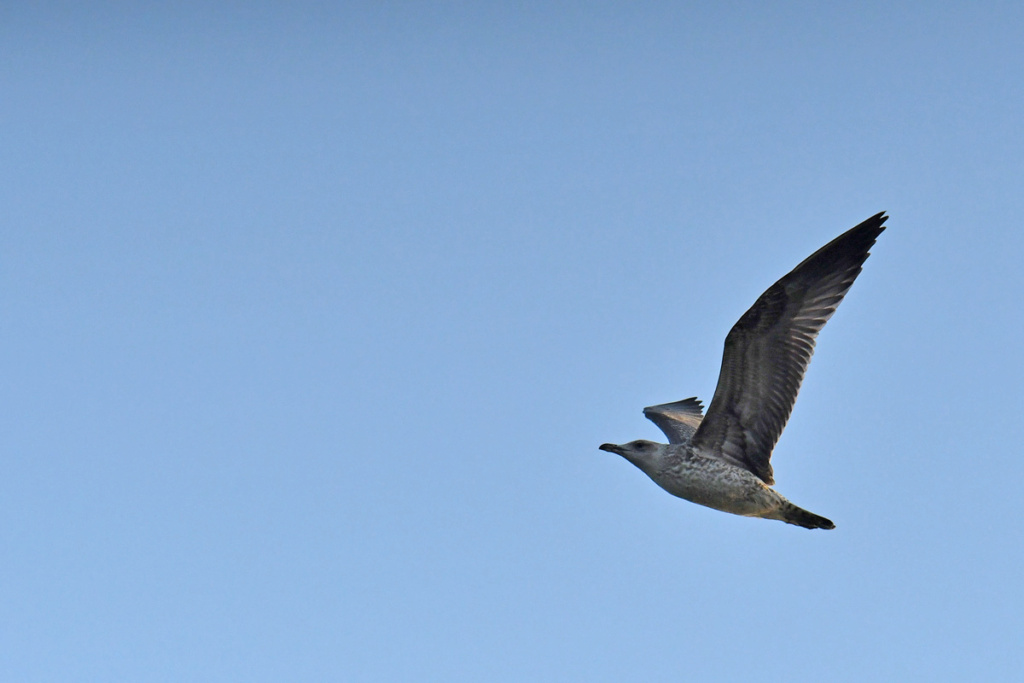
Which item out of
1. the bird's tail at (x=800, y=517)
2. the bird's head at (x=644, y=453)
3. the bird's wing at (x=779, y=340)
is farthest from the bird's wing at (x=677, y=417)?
the bird's tail at (x=800, y=517)

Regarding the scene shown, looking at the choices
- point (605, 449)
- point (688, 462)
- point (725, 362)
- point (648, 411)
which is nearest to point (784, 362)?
point (725, 362)

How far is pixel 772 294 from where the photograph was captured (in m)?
14.4

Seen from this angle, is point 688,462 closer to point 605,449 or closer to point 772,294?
point 605,449

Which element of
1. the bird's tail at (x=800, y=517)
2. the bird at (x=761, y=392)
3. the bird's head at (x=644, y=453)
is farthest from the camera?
the bird's head at (x=644, y=453)

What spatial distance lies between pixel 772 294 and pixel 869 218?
1921mm

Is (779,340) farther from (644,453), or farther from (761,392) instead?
(644,453)

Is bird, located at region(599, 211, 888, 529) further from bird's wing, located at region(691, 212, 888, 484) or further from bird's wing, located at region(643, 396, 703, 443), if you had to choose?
bird's wing, located at region(643, 396, 703, 443)

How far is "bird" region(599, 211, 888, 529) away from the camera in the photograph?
14422 millimetres

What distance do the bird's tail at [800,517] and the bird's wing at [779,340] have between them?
69 cm

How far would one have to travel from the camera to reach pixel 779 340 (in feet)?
47.6

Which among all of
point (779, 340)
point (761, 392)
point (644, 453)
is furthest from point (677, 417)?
point (779, 340)

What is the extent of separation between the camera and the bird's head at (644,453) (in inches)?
590

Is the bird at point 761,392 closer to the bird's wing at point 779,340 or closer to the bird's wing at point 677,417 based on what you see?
the bird's wing at point 779,340

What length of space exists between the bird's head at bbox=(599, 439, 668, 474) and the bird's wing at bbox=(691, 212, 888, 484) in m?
0.94
